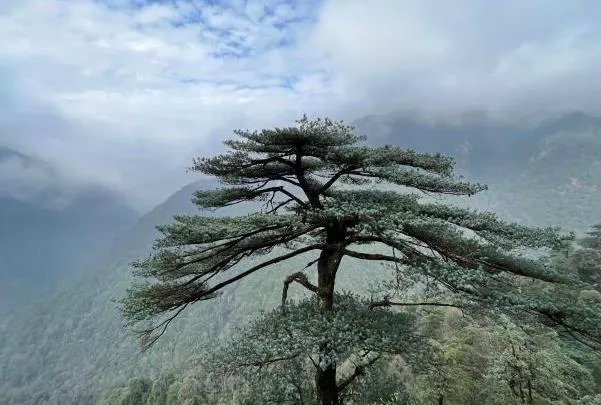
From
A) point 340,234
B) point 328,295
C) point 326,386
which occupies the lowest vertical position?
point 326,386

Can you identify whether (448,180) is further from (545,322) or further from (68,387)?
(68,387)

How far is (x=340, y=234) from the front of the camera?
10.6m

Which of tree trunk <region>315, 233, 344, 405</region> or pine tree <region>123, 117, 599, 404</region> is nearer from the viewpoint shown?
pine tree <region>123, 117, 599, 404</region>

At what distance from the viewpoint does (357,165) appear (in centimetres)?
1016

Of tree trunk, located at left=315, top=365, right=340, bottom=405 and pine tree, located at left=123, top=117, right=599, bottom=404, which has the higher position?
pine tree, located at left=123, top=117, right=599, bottom=404

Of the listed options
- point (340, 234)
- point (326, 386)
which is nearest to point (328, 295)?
point (340, 234)

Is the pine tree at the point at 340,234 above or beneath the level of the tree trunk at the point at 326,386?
above

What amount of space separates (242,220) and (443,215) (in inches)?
151

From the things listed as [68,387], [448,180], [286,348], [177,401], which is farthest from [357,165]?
[68,387]

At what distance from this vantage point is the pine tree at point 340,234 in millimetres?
8344

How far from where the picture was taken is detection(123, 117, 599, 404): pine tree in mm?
8344

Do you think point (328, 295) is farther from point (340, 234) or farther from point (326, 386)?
point (326, 386)

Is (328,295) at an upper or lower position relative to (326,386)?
upper

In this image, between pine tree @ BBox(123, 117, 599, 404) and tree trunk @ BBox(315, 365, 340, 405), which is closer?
pine tree @ BBox(123, 117, 599, 404)
